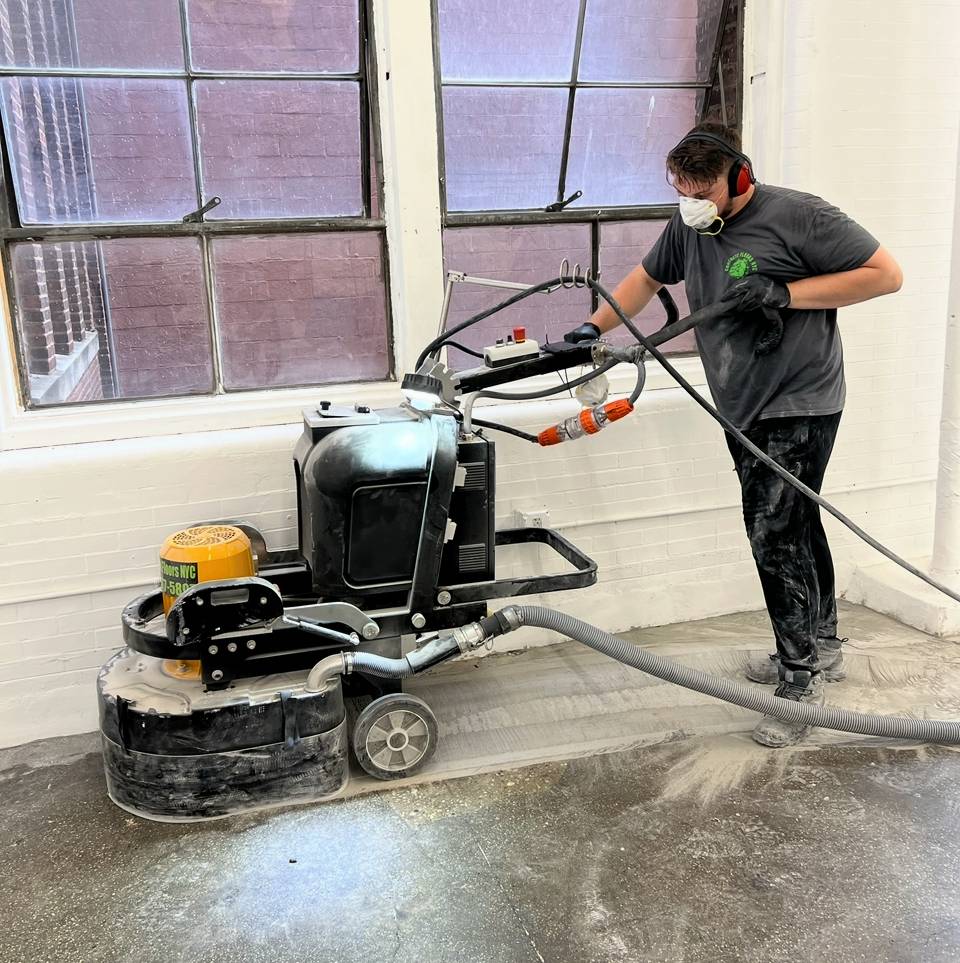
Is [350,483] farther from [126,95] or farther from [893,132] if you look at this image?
[893,132]

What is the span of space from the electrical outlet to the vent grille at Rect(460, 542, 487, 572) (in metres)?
0.60

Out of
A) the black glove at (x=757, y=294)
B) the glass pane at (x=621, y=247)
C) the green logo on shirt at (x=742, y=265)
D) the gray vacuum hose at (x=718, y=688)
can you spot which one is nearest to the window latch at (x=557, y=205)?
the glass pane at (x=621, y=247)

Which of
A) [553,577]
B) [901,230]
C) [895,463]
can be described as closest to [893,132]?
[901,230]

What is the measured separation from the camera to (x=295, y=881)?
186cm

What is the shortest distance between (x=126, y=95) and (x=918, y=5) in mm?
2608

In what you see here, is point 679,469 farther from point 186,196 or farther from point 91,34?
point 91,34

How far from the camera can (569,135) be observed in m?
2.97

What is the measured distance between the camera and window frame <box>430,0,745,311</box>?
2785 mm

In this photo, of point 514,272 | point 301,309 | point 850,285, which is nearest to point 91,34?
point 301,309

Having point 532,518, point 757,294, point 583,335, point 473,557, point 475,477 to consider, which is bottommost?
point 532,518

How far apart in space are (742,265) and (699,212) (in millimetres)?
176

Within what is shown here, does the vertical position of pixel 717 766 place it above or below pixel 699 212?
below

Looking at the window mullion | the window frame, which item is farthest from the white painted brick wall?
the window mullion

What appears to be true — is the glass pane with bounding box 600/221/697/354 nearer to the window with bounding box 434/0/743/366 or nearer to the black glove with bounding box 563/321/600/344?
the window with bounding box 434/0/743/366
